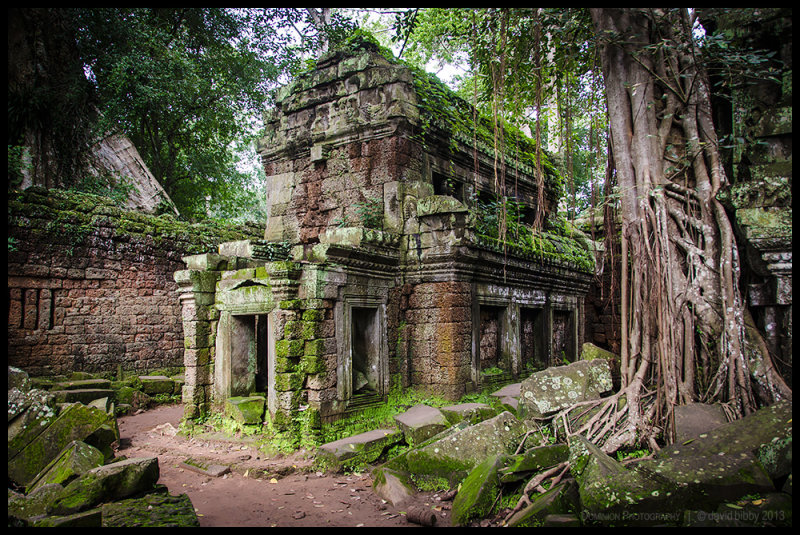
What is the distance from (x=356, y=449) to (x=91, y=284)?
708cm

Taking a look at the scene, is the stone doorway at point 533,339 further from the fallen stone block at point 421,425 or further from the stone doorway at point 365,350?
the fallen stone block at point 421,425

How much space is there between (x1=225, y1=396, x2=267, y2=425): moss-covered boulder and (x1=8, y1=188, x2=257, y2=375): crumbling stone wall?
442cm

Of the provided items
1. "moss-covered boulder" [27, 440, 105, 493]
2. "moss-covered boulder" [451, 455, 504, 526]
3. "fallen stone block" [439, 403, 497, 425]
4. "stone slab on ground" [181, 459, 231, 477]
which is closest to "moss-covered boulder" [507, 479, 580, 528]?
"moss-covered boulder" [451, 455, 504, 526]

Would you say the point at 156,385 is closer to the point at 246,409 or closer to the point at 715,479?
the point at 246,409

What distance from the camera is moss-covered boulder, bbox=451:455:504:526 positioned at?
12.5ft

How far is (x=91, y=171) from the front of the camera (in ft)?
41.9

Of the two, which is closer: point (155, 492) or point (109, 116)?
point (155, 492)

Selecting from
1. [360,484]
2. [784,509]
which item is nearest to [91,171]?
[360,484]

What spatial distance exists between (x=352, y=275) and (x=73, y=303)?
20.1 feet

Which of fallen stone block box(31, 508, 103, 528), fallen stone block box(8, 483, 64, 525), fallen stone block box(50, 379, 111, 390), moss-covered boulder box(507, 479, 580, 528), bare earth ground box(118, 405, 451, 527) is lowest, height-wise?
bare earth ground box(118, 405, 451, 527)

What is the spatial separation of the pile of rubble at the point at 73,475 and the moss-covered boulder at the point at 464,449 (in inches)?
84.6

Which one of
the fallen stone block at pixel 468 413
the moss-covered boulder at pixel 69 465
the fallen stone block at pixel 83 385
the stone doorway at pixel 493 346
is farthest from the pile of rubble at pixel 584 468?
the fallen stone block at pixel 83 385

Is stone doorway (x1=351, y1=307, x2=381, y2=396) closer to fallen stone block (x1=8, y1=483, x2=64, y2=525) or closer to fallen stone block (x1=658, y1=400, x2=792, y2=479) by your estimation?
fallen stone block (x1=8, y1=483, x2=64, y2=525)

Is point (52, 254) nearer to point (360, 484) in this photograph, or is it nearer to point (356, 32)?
point (356, 32)
